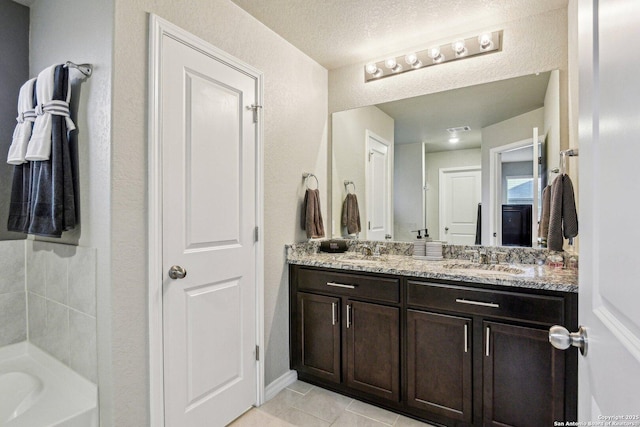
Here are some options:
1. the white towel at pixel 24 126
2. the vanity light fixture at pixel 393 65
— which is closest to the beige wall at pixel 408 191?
the vanity light fixture at pixel 393 65

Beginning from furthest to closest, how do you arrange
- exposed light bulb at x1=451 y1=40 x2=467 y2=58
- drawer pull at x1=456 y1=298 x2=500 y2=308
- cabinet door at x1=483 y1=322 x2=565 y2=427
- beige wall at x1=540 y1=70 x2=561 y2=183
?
exposed light bulb at x1=451 y1=40 x2=467 y2=58 → beige wall at x1=540 y1=70 x2=561 y2=183 → drawer pull at x1=456 y1=298 x2=500 y2=308 → cabinet door at x1=483 y1=322 x2=565 y2=427

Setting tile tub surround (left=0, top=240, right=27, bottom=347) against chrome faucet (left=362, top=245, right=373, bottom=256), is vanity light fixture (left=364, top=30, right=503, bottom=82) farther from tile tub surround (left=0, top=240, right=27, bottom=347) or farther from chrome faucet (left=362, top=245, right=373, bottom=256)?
tile tub surround (left=0, top=240, right=27, bottom=347)

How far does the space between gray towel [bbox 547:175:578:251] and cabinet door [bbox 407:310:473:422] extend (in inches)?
25.8

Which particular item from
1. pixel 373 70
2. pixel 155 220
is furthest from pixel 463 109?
pixel 155 220

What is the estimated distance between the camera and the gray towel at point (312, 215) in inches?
99.3

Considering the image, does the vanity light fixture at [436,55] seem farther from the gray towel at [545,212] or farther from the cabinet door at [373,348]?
the cabinet door at [373,348]

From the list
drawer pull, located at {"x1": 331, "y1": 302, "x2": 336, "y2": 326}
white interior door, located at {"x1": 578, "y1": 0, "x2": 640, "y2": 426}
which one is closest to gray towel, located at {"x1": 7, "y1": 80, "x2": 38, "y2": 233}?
drawer pull, located at {"x1": 331, "y1": 302, "x2": 336, "y2": 326}

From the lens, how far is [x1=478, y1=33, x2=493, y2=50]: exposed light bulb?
2.16 meters

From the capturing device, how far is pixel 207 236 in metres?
1.78

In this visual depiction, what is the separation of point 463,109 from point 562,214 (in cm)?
101

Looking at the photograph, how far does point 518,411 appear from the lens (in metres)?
1.61

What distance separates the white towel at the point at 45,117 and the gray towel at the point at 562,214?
96.7 inches

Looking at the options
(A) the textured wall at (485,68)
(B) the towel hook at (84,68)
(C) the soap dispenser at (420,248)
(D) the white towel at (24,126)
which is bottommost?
(C) the soap dispenser at (420,248)

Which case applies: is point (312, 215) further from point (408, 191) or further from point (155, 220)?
point (155, 220)
